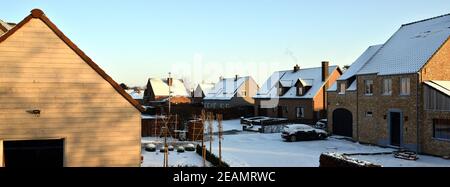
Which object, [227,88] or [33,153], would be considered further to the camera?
[227,88]

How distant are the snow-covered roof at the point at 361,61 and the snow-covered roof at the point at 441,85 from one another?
779 centimetres

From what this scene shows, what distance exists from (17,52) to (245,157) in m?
15.0

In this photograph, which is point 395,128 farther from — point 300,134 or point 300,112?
point 300,112

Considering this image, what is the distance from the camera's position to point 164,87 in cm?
7338

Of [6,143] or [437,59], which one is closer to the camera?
[6,143]

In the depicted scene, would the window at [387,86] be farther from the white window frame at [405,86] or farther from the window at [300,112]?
the window at [300,112]

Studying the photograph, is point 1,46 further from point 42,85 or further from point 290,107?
point 290,107

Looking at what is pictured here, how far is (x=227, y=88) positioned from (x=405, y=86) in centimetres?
4389

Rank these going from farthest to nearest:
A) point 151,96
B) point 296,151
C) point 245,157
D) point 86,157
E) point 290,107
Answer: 1. point 151,96
2. point 290,107
3. point 296,151
4. point 245,157
5. point 86,157

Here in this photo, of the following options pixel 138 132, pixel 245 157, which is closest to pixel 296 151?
pixel 245 157

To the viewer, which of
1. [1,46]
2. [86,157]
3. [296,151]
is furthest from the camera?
[296,151]

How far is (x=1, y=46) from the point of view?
35.3 ft

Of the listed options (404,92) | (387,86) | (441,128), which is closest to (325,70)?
(387,86)

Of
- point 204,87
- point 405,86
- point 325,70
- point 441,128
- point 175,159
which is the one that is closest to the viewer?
point 175,159
